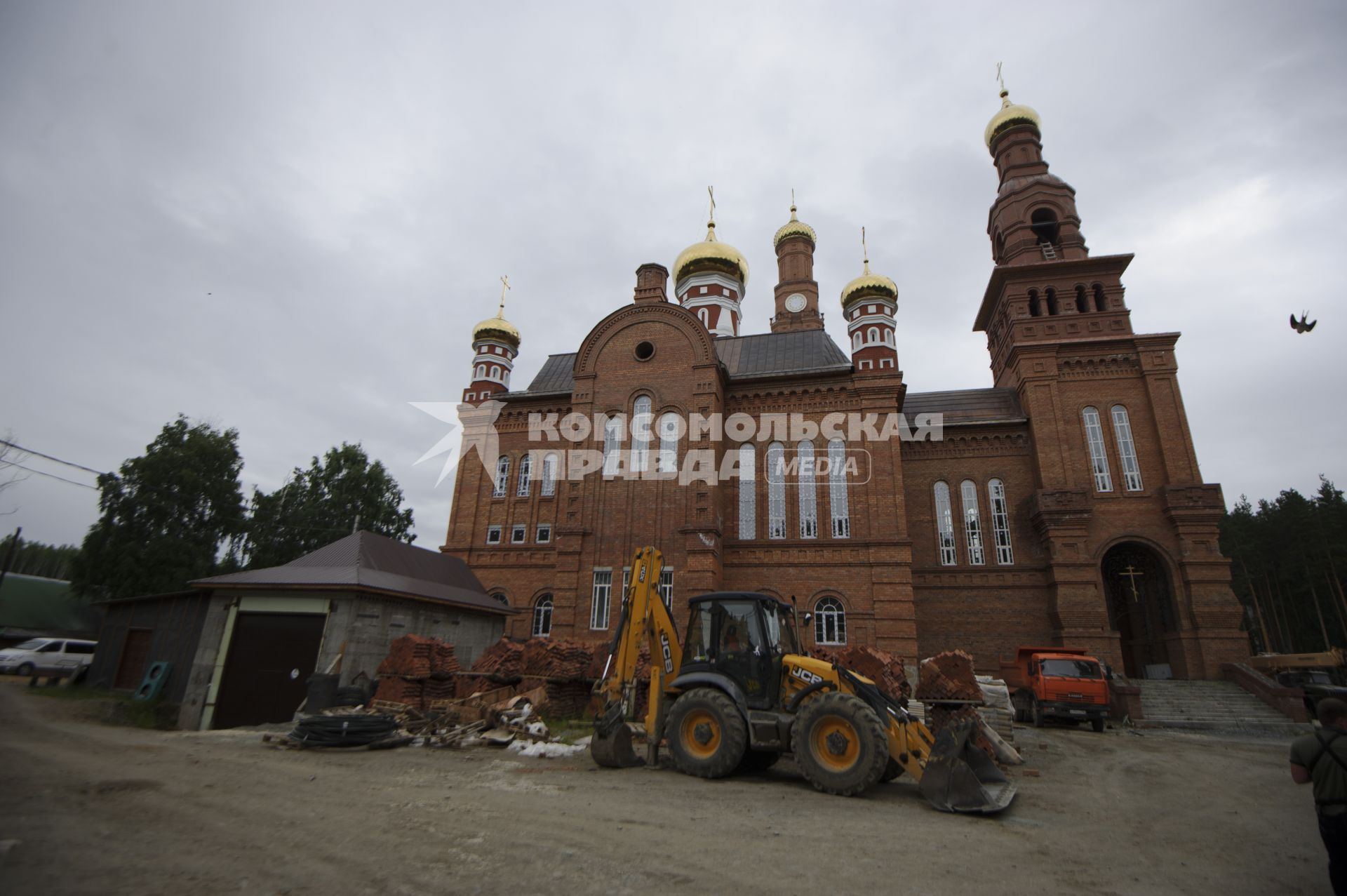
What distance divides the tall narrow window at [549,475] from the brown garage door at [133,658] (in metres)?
12.5

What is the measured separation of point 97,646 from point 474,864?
22819mm

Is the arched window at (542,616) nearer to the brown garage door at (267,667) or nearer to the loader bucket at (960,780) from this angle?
the brown garage door at (267,667)

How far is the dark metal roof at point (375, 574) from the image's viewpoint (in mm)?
14508

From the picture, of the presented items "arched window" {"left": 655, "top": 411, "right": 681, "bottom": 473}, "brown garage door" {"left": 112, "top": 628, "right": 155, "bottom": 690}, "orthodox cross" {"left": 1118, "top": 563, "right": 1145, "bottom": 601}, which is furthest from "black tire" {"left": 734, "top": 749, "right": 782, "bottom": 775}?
"orthodox cross" {"left": 1118, "top": 563, "right": 1145, "bottom": 601}

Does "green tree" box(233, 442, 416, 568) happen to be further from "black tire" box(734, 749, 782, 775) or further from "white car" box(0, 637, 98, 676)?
"black tire" box(734, 749, 782, 775)

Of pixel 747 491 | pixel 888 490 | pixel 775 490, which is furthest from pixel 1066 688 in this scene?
pixel 747 491

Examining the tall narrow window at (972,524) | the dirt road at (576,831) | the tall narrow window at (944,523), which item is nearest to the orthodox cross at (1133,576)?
the tall narrow window at (972,524)

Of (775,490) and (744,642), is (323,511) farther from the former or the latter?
(744,642)

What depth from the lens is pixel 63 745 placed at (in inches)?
363

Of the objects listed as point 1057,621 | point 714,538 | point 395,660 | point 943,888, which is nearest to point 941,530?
point 1057,621

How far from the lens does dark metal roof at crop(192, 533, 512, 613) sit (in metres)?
14.5

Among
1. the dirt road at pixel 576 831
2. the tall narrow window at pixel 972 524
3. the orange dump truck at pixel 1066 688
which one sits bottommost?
the dirt road at pixel 576 831

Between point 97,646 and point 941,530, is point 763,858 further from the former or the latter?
point 97,646

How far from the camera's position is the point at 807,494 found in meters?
22.0
